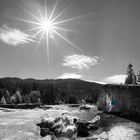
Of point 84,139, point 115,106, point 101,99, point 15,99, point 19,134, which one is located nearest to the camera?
point 84,139

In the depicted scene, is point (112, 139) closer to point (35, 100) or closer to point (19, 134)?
point (19, 134)

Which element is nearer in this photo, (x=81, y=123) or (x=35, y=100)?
(x=81, y=123)

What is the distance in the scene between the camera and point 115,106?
6203 centimetres

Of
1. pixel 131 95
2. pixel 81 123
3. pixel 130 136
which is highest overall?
pixel 131 95

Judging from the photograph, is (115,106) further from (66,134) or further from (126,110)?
(66,134)

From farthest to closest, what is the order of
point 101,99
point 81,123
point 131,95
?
point 101,99 < point 131,95 < point 81,123

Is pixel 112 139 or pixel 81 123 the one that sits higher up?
pixel 81 123

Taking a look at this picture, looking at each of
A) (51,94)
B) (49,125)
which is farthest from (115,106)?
(51,94)

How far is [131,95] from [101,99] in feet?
88.5

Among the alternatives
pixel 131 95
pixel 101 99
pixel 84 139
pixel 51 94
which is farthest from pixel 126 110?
pixel 51 94

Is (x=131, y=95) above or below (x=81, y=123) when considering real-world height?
above

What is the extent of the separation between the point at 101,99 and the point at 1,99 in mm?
58277

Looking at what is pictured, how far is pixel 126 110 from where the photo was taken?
183ft

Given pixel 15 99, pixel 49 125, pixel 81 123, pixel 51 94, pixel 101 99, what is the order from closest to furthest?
1. pixel 81 123
2. pixel 49 125
3. pixel 101 99
4. pixel 15 99
5. pixel 51 94
